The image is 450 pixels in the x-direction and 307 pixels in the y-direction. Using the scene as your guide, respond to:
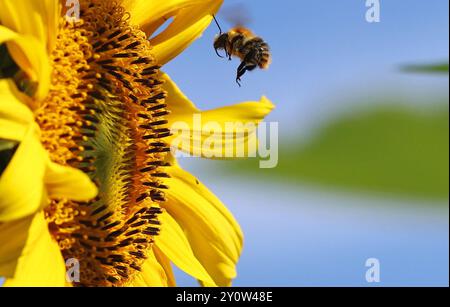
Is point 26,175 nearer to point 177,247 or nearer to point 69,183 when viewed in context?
point 69,183

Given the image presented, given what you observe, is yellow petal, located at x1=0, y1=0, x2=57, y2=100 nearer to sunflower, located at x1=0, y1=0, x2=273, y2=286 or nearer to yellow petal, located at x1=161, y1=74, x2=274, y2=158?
sunflower, located at x1=0, y1=0, x2=273, y2=286

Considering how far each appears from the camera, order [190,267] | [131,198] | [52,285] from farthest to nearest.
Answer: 1. [190,267]
2. [131,198]
3. [52,285]

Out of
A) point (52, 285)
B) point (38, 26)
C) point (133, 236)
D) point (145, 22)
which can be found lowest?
point (52, 285)

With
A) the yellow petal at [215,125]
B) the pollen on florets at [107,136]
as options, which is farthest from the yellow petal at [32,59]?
the yellow petal at [215,125]

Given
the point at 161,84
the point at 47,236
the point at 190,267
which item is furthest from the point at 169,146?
the point at 47,236

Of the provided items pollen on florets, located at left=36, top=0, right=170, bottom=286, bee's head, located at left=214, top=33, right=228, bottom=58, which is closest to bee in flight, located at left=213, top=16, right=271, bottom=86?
bee's head, located at left=214, top=33, right=228, bottom=58

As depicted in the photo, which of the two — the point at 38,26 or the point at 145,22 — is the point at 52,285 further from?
the point at 145,22
